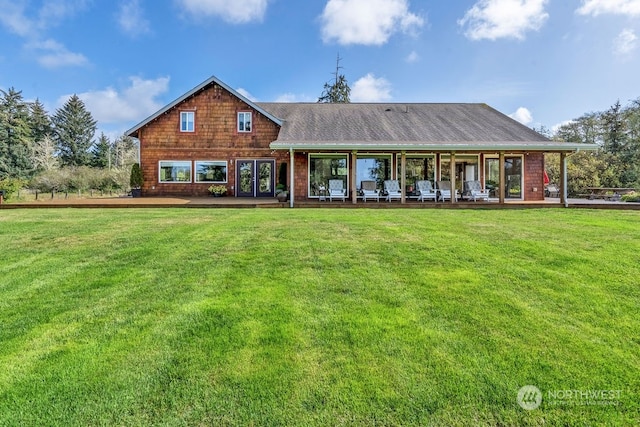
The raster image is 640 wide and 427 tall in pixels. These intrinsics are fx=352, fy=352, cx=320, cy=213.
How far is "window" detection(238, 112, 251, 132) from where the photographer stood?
54.9 feet

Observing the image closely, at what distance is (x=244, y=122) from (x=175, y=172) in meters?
4.06

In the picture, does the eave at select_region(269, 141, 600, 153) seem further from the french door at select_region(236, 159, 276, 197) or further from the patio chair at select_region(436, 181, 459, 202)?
the french door at select_region(236, 159, 276, 197)

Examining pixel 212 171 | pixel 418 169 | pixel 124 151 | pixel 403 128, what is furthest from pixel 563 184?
pixel 124 151

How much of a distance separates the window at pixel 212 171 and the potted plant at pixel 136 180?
2.58 metres

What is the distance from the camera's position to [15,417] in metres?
2.01

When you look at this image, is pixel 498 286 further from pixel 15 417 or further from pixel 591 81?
pixel 591 81

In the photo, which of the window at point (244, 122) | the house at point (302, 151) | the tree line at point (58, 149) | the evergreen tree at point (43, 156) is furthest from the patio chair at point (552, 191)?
the evergreen tree at point (43, 156)

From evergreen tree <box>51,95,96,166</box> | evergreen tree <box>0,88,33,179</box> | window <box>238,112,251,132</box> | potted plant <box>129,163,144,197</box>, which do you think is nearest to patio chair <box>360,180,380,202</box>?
window <box>238,112,251,132</box>

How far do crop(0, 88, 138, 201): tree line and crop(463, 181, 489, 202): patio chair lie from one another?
22354 mm

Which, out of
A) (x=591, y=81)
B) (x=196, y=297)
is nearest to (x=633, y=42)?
(x=591, y=81)

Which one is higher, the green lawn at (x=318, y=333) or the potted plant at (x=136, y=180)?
the potted plant at (x=136, y=180)

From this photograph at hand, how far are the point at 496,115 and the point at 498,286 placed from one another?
55.8 ft

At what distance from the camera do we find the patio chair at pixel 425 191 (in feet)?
45.2

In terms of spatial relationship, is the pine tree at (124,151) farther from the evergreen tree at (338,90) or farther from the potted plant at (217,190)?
the potted plant at (217,190)
